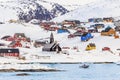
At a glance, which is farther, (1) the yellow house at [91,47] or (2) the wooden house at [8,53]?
(1) the yellow house at [91,47]

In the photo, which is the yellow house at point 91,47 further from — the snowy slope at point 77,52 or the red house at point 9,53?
the red house at point 9,53

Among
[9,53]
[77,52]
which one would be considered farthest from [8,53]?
[77,52]

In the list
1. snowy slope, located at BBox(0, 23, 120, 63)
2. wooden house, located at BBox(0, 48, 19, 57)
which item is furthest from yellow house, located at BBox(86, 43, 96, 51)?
wooden house, located at BBox(0, 48, 19, 57)

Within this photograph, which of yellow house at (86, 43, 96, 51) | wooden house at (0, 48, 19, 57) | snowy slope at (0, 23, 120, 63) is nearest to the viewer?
snowy slope at (0, 23, 120, 63)

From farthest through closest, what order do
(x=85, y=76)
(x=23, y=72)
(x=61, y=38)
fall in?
(x=61, y=38), (x=23, y=72), (x=85, y=76)

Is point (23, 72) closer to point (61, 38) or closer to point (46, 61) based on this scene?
point (46, 61)

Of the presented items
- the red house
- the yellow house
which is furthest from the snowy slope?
the red house

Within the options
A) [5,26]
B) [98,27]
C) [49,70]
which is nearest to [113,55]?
[49,70]

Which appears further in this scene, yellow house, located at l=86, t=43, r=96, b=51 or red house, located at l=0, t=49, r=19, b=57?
yellow house, located at l=86, t=43, r=96, b=51

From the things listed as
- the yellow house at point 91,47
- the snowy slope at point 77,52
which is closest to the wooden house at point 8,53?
the snowy slope at point 77,52

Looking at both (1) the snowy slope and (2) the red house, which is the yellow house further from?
(2) the red house

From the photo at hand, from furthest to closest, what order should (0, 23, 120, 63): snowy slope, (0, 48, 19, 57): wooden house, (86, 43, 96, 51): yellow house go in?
(86, 43, 96, 51): yellow house, (0, 48, 19, 57): wooden house, (0, 23, 120, 63): snowy slope

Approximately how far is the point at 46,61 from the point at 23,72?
18822mm

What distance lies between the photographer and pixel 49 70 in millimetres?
63344
